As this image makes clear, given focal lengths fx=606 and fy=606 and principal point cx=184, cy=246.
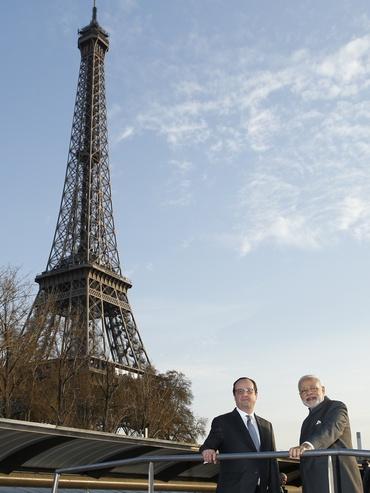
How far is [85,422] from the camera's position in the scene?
1721 inches

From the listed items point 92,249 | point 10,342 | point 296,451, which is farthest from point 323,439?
point 92,249

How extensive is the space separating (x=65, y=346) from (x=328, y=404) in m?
33.9

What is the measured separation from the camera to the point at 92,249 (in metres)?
66.4

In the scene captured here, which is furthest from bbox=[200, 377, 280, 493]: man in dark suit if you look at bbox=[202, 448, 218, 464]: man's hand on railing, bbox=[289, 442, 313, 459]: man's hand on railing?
bbox=[289, 442, 313, 459]: man's hand on railing

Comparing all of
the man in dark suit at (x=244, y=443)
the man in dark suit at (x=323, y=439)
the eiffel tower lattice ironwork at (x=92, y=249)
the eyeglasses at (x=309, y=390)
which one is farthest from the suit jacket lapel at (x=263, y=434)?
the eiffel tower lattice ironwork at (x=92, y=249)

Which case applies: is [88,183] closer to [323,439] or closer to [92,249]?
[92,249]

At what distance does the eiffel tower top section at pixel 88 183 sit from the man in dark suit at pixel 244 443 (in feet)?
180

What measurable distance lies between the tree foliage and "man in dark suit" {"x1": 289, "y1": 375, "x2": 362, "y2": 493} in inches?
937

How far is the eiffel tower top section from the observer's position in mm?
65625

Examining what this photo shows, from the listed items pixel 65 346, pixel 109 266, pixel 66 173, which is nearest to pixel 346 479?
pixel 65 346

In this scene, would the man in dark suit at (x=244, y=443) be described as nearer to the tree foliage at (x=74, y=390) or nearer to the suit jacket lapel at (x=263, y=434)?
the suit jacket lapel at (x=263, y=434)

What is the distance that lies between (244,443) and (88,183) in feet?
220

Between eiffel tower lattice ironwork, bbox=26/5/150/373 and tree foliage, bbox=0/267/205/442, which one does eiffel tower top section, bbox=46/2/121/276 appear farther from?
tree foliage, bbox=0/267/205/442

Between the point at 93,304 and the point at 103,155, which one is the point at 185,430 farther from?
the point at 103,155
